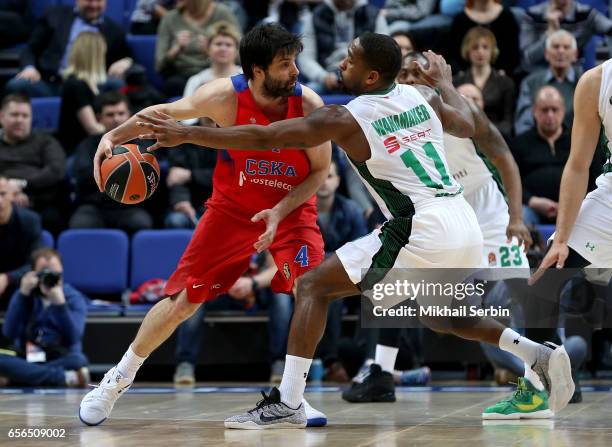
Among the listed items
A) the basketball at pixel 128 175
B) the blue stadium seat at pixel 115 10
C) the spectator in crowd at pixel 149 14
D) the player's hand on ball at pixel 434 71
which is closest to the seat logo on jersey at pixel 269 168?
the basketball at pixel 128 175

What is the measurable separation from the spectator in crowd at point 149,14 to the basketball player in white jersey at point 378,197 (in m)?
6.86

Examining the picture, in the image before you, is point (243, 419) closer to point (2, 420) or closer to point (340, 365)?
point (2, 420)

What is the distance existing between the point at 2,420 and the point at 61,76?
6235 mm

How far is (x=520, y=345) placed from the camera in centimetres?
523

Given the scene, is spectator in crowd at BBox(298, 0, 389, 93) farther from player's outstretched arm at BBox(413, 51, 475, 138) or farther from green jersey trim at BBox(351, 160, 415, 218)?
green jersey trim at BBox(351, 160, 415, 218)

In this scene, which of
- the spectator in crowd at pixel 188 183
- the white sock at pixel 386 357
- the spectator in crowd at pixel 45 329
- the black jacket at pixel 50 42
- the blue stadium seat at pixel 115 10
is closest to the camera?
the white sock at pixel 386 357

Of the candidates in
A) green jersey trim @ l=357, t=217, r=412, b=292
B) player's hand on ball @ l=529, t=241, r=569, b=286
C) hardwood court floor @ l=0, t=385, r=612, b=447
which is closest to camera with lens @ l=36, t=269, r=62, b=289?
hardwood court floor @ l=0, t=385, r=612, b=447

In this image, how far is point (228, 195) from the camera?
18.6 ft

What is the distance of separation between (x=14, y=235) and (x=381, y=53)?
189 inches

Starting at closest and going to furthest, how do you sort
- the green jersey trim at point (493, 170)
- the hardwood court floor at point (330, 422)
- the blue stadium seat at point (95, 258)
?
the hardwood court floor at point (330, 422)
the green jersey trim at point (493, 170)
the blue stadium seat at point (95, 258)

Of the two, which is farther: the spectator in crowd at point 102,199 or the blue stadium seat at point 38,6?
the blue stadium seat at point 38,6

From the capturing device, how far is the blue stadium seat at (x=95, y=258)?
893cm

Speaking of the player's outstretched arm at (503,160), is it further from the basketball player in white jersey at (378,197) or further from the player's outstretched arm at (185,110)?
the player's outstretched arm at (185,110)

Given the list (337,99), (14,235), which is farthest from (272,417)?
(337,99)
